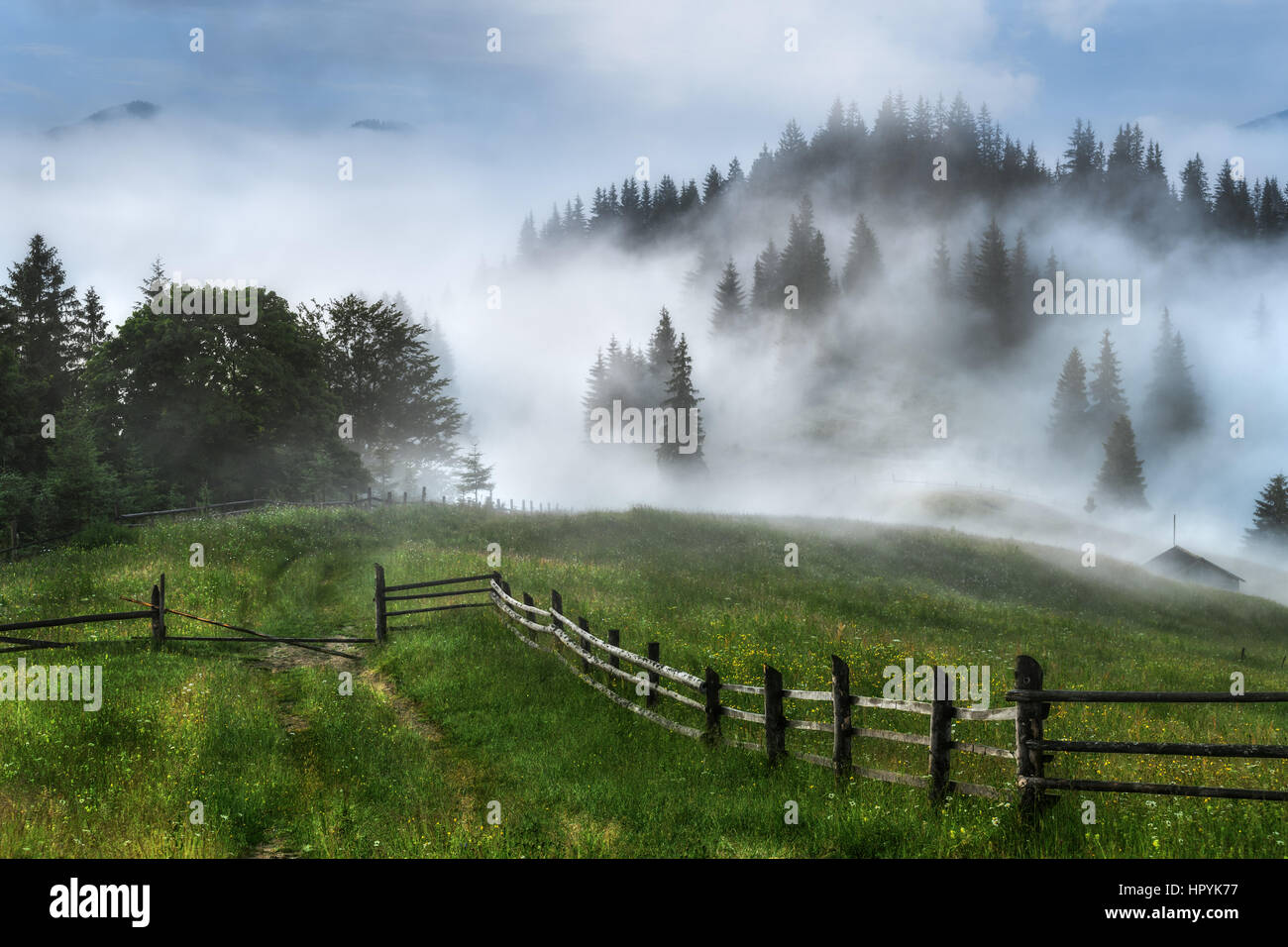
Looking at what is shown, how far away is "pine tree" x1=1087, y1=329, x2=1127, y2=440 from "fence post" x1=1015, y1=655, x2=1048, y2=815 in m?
101

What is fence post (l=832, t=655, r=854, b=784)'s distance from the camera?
916 cm

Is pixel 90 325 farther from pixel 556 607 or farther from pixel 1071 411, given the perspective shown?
pixel 1071 411

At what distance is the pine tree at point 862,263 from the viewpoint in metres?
121

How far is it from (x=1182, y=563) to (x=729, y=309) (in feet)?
251

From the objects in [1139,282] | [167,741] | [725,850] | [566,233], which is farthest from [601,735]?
[566,233]

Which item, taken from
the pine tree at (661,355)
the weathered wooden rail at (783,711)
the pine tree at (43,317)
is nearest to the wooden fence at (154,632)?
the weathered wooden rail at (783,711)

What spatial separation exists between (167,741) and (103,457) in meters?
44.4

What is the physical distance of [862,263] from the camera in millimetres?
121312

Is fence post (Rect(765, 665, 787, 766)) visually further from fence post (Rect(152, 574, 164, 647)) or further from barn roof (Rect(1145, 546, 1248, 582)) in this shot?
barn roof (Rect(1145, 546, 1248, 582))

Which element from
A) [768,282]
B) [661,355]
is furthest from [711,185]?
[661,355]

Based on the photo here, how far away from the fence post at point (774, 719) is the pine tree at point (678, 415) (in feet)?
194

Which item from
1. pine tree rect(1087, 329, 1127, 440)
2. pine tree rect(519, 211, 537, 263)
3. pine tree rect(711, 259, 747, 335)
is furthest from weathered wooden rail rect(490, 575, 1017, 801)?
pine tree rect(519, 211, 537, 263)

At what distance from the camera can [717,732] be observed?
1077cm

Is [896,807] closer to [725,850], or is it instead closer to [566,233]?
[725,850]
